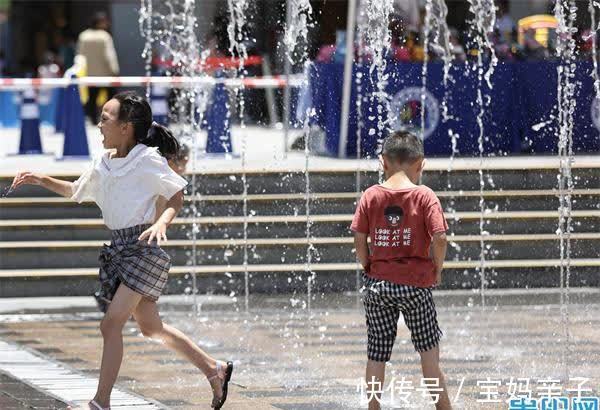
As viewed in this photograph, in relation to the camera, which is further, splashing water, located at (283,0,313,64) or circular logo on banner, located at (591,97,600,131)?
circular logo on banner, located at (591,97,600,131)

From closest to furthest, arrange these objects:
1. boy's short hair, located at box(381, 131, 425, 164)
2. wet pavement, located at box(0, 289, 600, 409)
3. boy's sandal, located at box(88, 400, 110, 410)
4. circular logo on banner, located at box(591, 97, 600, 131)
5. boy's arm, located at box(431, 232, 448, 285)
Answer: boy's arm, located at box(431, 232, 448, 285) < boy's short hair, located at box(381, 131, 425, 164) < boy's sandal, located at box(88, 400, 110, 410) < wet pavement, located at box(0, 289, 600, 409) < circular logo on banner, located at box(591, 97, 600, 131)

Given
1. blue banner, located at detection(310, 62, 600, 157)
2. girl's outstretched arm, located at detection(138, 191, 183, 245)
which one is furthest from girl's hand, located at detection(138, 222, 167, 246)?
blue banner, located at detection(310, 62, 600, 157)

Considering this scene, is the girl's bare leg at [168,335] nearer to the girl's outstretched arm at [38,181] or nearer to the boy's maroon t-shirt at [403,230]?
the girl's outstretched arm at [38,181]

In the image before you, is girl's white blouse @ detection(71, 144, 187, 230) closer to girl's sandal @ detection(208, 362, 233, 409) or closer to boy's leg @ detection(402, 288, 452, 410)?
girl's sandal @ detection(208, 362, 233, 409)

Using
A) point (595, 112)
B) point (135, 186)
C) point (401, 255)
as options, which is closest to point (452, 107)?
point (595, 112)

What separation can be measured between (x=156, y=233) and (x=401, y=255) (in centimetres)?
112

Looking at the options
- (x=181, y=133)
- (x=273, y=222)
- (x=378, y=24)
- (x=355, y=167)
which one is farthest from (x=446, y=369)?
(x=181, y=133)

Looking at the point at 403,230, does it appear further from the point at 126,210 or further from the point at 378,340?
the point at 126,210

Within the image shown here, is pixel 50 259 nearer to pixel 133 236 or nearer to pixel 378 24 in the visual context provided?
pixel 378 24

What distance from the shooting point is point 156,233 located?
709cm

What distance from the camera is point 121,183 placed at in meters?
7.36

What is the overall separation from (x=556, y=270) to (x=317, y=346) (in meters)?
3.59

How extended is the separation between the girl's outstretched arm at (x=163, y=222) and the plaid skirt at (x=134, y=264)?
0.14 metres

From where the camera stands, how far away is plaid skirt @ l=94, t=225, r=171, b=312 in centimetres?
734
